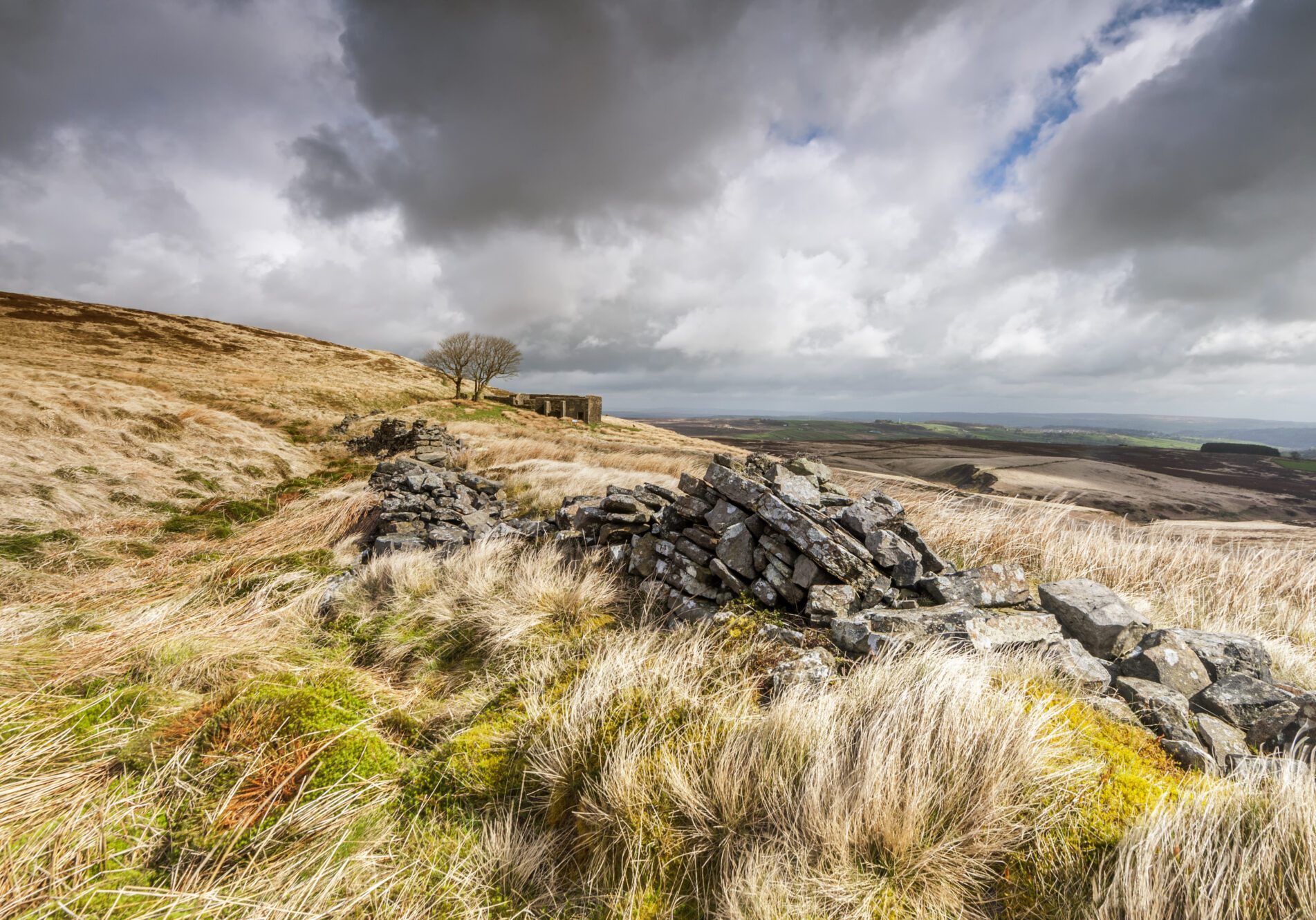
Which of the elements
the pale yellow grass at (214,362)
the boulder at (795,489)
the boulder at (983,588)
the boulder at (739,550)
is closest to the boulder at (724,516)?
the boulder at (739,550)

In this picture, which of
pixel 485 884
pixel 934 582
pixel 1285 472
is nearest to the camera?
pixel 485 884

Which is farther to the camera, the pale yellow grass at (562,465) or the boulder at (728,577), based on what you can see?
the pale yellow grass at (562,465)

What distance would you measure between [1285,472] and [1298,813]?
75.9m

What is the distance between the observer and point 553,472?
13.4 meters

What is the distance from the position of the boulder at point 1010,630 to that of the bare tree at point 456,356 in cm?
5109

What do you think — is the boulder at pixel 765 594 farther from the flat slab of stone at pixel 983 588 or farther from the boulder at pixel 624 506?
the boulder at pixel 624 506

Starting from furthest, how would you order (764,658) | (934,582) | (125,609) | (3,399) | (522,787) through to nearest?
(3,399) → (125,609) → (934,582) → (764,658) → (522,787)

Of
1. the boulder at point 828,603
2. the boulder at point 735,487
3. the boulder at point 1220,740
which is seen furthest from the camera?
the boulder at point 735,487

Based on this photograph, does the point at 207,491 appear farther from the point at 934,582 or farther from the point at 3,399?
the point at 934,582

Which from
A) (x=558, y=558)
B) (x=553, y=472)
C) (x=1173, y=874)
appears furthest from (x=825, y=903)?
(x=553, y=472)

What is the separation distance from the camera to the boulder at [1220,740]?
313cm

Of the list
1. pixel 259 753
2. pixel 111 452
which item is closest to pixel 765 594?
pixel 259 753

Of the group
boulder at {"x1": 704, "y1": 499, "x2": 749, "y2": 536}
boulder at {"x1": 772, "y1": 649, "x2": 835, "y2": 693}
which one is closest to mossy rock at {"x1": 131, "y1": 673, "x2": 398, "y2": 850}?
boulder at {"x1": 772, "y1": 649, "x2": 835, "y2": 693}

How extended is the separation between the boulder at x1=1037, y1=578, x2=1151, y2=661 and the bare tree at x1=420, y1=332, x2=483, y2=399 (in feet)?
167
